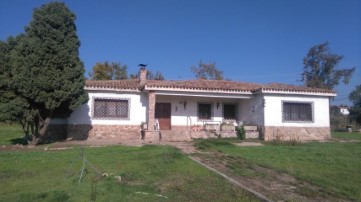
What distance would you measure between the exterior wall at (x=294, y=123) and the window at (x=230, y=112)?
325 cm

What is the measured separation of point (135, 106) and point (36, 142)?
6210mm

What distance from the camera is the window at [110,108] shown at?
777 inches

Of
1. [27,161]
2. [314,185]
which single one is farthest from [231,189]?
[27,161]

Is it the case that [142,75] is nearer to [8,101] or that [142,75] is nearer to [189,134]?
[189,134]

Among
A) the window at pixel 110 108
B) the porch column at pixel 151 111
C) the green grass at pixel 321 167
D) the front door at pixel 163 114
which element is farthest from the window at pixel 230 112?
the green grass at pixel 321 167

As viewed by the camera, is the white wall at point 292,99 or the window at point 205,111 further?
the window at point 205,111

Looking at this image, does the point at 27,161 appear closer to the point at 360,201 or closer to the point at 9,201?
the point at 9,201

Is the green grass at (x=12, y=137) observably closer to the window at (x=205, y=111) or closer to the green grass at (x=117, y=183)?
the green grass at (x=117, y=183)

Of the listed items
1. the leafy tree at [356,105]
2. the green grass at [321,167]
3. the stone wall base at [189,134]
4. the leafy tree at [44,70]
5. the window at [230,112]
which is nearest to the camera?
the green grass at [321,167]

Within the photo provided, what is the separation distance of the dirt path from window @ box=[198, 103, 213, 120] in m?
11.7

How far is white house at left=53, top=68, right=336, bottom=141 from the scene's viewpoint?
63.9ft

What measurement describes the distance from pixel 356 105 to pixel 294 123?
2845 cm

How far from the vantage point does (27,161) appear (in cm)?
1102

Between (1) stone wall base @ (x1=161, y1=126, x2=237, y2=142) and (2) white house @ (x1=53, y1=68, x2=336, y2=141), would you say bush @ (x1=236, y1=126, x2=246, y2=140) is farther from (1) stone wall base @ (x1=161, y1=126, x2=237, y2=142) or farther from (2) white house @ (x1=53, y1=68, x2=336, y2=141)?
(2) white house @ (x1=53, y1=68, x2=336, y2=141)
